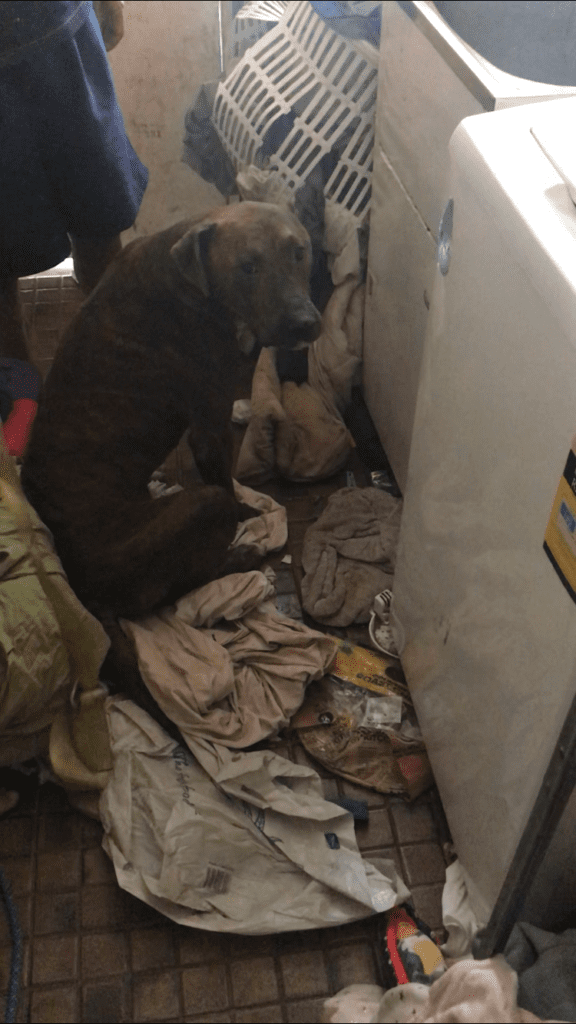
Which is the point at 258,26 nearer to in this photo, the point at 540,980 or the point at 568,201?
the point at 568,201

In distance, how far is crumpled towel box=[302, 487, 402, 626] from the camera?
1755 mm

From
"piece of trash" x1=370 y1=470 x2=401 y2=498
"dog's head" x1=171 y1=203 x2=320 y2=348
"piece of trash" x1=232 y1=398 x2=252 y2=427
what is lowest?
"piece of trash" x1=370 y1=470 x2=401 y2=498

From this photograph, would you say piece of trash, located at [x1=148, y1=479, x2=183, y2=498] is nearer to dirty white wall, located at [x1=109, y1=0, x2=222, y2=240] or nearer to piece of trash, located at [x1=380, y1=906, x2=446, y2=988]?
dirty white wall, located at [x1=109, y1=0, x2=222, y2=240]

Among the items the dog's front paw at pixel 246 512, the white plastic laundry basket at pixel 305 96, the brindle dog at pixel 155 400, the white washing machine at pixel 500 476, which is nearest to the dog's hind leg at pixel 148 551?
the brindle dog at pixel 155 400

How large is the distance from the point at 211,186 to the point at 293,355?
0.60 meters

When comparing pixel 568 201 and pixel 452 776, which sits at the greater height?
pixel 568 201

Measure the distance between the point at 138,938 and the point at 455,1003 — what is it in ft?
2.48

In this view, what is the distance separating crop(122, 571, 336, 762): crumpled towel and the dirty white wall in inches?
27.1

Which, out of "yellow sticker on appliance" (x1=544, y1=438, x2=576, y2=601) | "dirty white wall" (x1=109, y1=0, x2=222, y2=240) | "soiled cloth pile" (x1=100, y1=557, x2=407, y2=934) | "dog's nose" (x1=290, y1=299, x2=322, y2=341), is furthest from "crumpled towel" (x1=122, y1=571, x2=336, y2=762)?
"yellow sticker on appliance" (x1=544, y1=438, x2=576, y2=601)

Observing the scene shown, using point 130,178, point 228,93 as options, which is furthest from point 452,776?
point 228,93

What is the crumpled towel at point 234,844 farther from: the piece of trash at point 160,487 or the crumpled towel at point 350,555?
the piece of trash at point 160,487

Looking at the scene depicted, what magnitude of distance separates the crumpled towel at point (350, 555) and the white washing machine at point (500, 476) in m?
0.41

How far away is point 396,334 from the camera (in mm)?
1811

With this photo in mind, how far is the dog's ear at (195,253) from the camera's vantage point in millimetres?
1314
